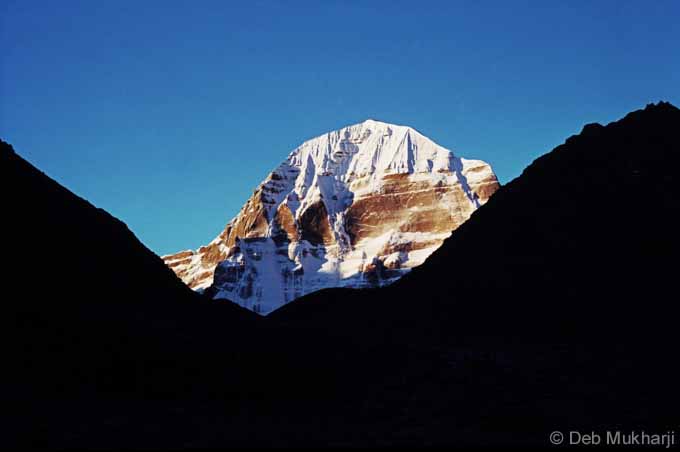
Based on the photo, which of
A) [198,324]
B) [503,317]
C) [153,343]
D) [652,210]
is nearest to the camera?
[153,343]

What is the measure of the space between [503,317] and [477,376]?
9.96 meters

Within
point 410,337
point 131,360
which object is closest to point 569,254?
point 410,337

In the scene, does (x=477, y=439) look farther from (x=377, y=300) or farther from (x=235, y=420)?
(x=377, y=300)

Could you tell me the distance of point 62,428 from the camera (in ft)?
68.1

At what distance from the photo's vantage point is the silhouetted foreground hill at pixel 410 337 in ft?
73.6

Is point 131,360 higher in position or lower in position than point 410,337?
lower

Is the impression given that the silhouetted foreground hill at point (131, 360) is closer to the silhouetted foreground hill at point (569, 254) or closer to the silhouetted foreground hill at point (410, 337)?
the silhouetted foreground hill at point (410, 337)

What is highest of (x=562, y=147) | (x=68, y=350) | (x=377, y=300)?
(x=562, y=147)

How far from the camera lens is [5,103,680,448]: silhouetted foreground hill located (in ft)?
73.6

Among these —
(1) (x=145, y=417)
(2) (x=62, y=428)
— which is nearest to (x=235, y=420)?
(1) (x=145, y=417)

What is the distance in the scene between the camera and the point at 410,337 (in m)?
36.5

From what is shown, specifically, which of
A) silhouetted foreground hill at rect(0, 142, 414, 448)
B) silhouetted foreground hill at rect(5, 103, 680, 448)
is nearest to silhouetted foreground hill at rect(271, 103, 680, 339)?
silhouetted foreground hill at rect(5, 103, 680, 448)

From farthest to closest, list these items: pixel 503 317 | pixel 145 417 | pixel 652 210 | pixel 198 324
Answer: pixel 652 210
pixel 503 317
pixel 198 324
pixel 145 417

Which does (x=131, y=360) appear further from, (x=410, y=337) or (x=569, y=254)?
(x=569, y=254)
